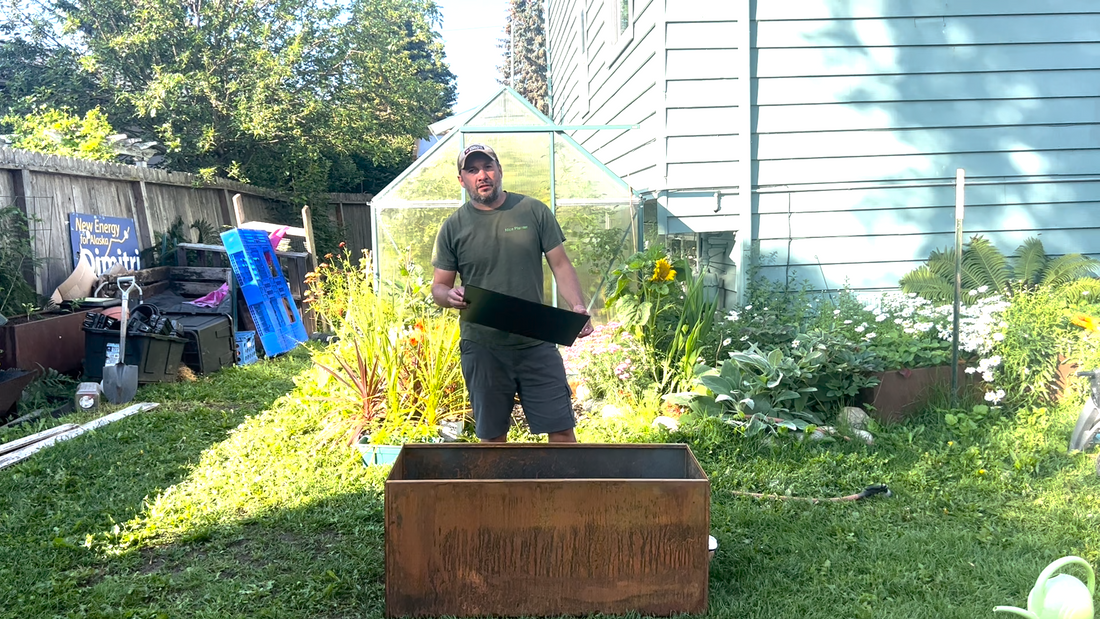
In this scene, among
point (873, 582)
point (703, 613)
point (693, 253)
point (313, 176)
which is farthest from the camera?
point (313, 176)

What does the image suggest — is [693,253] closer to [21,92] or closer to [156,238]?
[156,238]

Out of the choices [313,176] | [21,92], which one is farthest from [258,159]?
[21,92]

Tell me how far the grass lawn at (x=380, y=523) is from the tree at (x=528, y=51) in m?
42.2

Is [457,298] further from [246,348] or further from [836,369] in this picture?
[246,348]

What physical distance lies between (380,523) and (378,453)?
0.85m

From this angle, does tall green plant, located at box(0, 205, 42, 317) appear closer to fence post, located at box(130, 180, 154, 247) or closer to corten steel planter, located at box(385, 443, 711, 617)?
fence post, located at box(130, 180, 154, 247)

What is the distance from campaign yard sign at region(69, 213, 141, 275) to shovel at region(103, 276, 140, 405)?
1.52 metres

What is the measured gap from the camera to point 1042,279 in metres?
6.20

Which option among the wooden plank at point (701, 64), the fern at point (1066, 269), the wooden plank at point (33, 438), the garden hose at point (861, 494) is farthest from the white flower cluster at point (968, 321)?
the wooden plank at point (33, 438)

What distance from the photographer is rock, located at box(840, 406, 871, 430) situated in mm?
4934

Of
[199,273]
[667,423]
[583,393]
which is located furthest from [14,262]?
[667,423]

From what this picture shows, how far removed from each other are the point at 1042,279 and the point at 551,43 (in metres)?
10.6

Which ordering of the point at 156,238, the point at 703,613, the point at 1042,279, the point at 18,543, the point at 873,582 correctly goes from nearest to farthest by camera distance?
1. the point at 703,613
2. the point at 873,582
3. the point at 18,543
4. the point at 1042,279
5. the point at 156,238

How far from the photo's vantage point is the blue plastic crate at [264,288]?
8883mm
